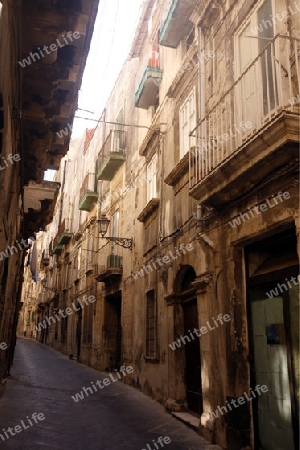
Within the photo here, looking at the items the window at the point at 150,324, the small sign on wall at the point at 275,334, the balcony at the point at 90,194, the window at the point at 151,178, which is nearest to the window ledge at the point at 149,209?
the window at the point at 151,178

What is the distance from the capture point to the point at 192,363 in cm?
842

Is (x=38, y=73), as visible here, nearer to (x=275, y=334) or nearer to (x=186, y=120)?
(x=186, y=120)

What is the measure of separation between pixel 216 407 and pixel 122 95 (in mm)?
13833

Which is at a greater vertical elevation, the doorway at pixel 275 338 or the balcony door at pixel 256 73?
the balcony door at pixel 256 73

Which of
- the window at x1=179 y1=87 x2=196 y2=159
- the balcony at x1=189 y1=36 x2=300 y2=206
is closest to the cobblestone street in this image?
the balcony at x1=189 y1=36 x2=300 y2=206

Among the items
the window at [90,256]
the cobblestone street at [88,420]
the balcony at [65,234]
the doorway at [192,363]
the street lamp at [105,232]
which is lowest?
the cobblestone street at [88,420]

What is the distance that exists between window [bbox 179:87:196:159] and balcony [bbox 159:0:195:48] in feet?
5.58

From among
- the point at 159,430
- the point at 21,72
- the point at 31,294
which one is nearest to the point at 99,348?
the point at 159,430

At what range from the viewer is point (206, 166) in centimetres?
666

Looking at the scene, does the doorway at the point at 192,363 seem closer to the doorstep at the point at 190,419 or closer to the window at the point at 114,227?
the doorstep at the point at 190,419

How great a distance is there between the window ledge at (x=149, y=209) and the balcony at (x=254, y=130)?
11.8 feet

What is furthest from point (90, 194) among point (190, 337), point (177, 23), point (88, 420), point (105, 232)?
point (88, 420)

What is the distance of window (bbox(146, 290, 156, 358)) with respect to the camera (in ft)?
35.7

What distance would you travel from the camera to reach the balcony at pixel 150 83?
39.0 ft
